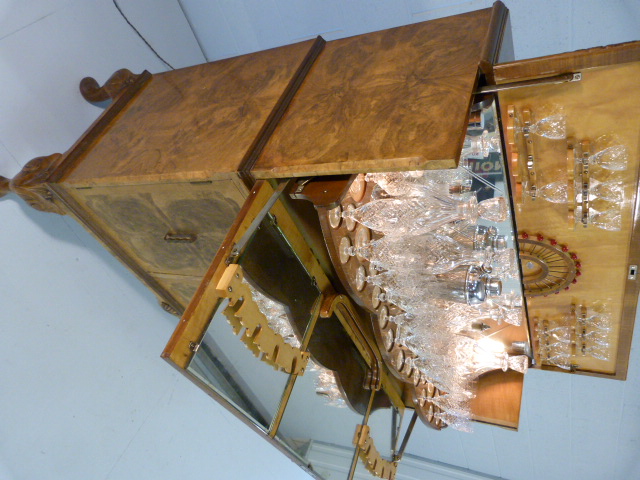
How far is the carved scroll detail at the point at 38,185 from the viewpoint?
1.41 metres

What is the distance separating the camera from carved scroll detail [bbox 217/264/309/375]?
0.91 meters

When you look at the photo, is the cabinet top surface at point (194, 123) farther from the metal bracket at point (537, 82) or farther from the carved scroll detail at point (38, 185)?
the metal bracket at point (537, 82)

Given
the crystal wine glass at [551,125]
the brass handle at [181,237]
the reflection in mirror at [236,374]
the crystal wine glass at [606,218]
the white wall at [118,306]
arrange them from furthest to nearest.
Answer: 1. the white wall at [118,306]
2. the brass handle at [181,237]
3. the crystal wine glass at [606,218]
4. the crystal wine glass at [551,125]
5. the reflection in mirror at [236,374]

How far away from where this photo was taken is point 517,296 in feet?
4.73

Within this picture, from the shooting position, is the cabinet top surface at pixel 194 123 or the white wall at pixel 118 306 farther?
the white wall at pixel 118 306

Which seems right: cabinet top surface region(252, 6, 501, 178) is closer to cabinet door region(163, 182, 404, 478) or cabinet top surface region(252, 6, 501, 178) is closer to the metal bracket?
the metal bracket

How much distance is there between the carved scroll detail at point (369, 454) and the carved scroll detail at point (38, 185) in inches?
45.7

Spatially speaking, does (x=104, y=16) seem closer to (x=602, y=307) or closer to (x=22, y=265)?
(x=22, y=265)

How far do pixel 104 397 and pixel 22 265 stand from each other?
592mm

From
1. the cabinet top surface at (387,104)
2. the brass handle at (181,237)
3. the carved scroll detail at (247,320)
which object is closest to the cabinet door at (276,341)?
the carved scroll detail at (247,320)

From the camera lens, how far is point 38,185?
1.40 m

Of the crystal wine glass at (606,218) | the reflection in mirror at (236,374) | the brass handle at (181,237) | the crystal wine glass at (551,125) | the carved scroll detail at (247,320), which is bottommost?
the reflection in mirror at (236,374)

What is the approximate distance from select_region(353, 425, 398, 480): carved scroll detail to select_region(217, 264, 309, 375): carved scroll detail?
58cm

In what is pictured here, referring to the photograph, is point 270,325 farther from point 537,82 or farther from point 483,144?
point 537,82
